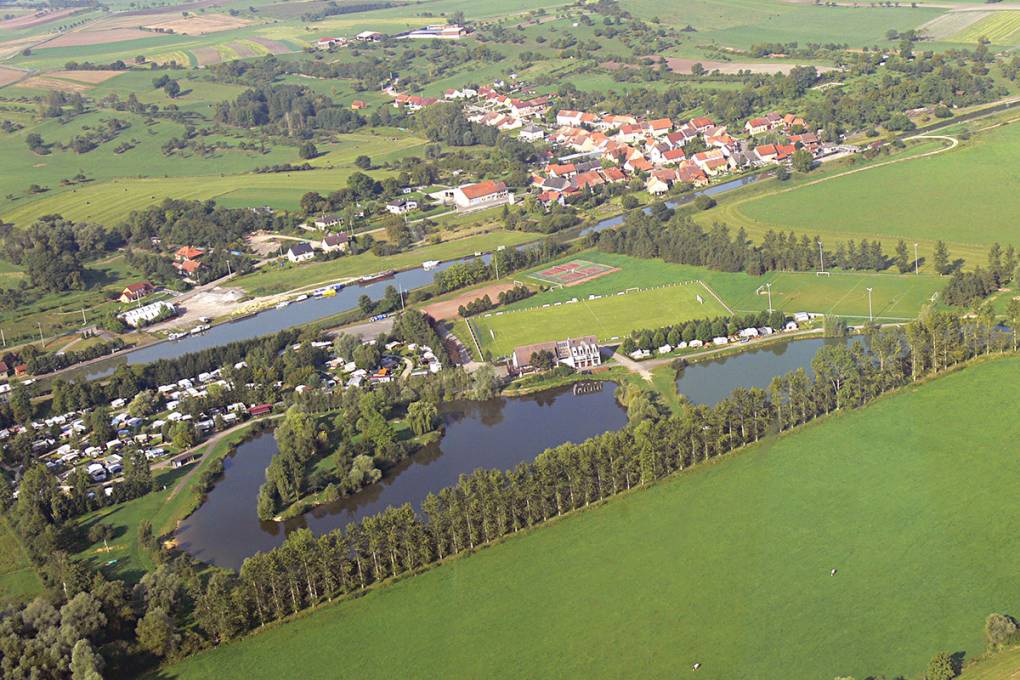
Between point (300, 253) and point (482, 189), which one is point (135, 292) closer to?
point (300, 253)

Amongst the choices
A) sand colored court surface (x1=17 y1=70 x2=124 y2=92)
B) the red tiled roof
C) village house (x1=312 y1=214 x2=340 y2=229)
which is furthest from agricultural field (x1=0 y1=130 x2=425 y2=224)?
sand colored court surface (x1=17 y1=70 x2=124 y2=92)

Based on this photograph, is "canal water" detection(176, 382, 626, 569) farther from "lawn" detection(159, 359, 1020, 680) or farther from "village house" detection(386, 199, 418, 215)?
"village house" detection(386, 199, 418, 215)

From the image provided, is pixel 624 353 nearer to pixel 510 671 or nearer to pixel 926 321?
pixel 926 321

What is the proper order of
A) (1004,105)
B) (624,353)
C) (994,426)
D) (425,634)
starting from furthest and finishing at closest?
(1004,105), (624,353), (994,426), (425,634)

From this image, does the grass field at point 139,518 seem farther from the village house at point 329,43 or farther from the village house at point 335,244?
the village house at point 329,43

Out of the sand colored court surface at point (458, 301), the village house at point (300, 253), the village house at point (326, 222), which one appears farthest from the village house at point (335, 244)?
the sand colored court surface at point (458, 301)

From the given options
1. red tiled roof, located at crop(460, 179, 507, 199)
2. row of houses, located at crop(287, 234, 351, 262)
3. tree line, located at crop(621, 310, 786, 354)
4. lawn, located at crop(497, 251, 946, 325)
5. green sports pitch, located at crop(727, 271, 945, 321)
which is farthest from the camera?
red tiled roof, located at crop(460, 179, 507, 199)

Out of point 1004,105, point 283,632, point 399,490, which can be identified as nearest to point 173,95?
point 1004,105
